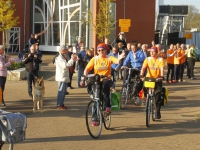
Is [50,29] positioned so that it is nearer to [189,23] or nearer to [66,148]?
[66,148]

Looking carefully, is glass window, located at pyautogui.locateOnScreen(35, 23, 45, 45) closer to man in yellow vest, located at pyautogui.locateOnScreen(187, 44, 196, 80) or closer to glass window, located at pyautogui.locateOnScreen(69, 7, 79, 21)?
glass window, located at pyautogui.locateOnScreen(69, 7, 79, 21)

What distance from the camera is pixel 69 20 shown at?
42.0 meters

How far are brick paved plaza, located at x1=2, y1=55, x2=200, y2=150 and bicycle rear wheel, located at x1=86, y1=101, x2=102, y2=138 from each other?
0.19 meters

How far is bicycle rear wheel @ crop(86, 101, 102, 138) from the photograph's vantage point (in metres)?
9.49

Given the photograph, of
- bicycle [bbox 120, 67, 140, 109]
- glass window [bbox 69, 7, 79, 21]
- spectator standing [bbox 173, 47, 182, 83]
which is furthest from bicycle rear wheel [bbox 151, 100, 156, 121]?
glass window [bbox 69, 7, 79, 21]

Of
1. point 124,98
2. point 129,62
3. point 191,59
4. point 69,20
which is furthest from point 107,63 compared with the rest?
point 69,20

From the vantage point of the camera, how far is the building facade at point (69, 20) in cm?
4003

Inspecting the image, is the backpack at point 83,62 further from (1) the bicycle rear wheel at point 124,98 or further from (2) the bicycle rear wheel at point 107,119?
(2) the bicycle rear wheel at point 107,119

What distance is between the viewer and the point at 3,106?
13570 mm

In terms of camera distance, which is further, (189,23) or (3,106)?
(189,23)

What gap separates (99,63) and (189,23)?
78.9 meters

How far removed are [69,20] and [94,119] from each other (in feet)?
109

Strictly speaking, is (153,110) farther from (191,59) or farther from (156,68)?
(191,59)

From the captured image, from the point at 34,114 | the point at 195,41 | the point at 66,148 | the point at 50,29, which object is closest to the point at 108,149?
the point at 66,148
